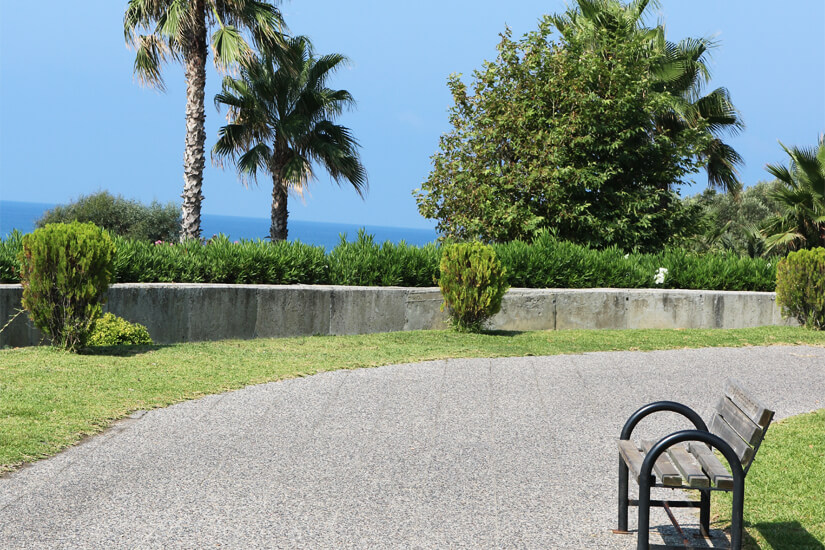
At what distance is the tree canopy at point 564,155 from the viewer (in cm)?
1734

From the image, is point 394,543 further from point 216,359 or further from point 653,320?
point 653,320

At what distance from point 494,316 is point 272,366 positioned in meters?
5.09

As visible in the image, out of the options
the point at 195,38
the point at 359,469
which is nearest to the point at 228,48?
the point at 195,38

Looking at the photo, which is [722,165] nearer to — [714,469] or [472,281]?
[472,281]

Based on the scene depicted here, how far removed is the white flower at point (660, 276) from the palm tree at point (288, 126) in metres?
11.9

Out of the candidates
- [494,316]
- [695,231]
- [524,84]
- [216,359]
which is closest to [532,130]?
[524,84]

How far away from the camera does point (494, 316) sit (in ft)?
42.4

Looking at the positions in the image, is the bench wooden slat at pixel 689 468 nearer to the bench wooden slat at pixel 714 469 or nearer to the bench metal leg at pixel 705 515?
the bench wooden slat at pixel 714 469

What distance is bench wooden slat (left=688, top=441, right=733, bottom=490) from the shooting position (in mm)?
3512

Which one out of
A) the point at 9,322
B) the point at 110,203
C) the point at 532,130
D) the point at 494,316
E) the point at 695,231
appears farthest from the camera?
the point at 110,203

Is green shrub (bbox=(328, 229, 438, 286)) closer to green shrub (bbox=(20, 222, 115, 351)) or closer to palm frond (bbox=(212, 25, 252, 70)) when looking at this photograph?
green shrub (bbox=(20, 222, 115, 351))

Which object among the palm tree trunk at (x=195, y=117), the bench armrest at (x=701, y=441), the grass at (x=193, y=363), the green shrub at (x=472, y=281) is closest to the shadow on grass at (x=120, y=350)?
the grass at (x=193, y=363)

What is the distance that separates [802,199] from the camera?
2272cm

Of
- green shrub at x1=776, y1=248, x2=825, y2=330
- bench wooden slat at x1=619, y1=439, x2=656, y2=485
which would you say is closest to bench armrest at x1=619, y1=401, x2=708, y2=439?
bench wooden slat at x1=619, y1=439, x2=656, y2=485
